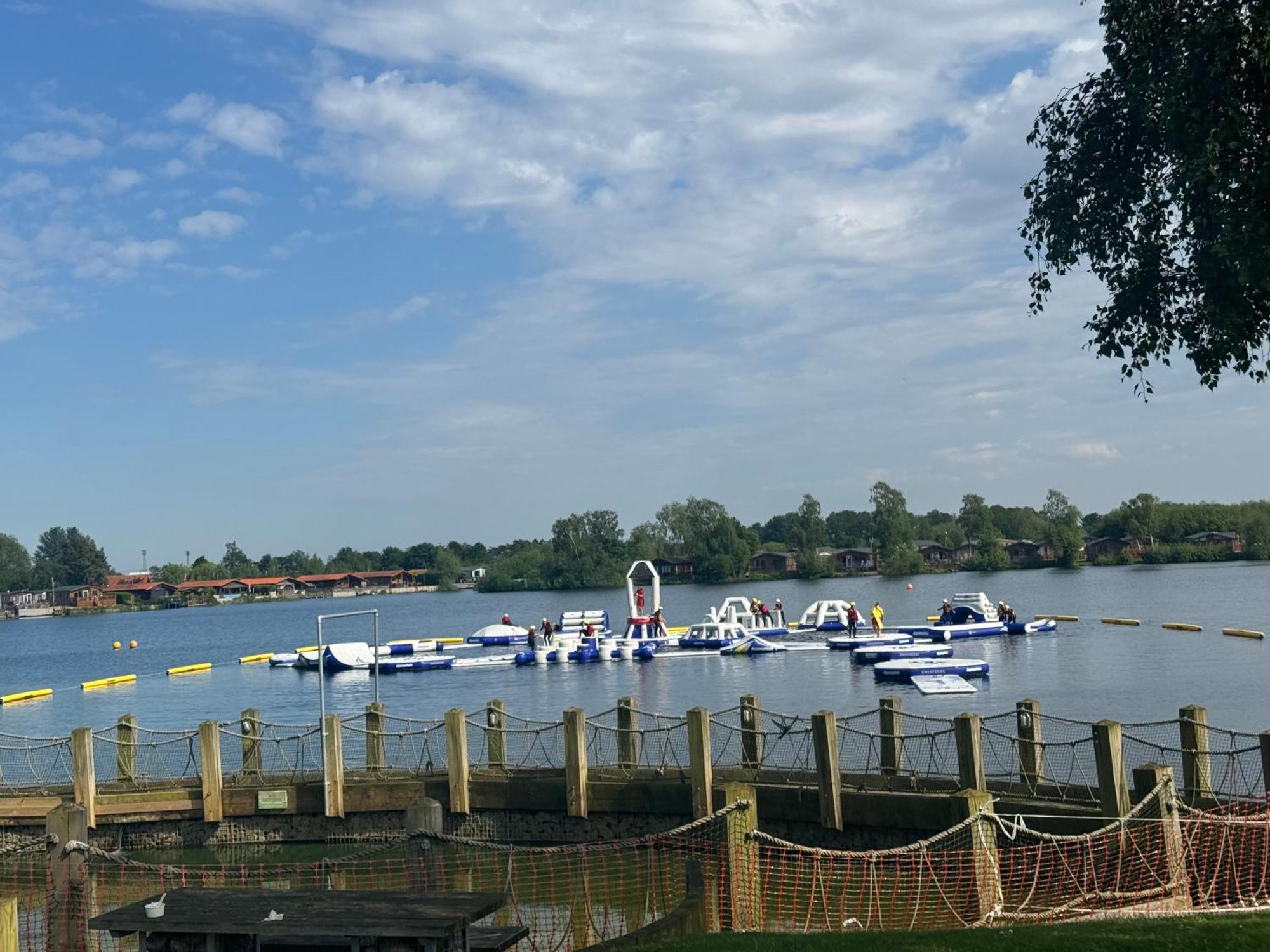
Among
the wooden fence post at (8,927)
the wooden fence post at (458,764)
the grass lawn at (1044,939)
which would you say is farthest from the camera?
the wooden fence post at (458,764)

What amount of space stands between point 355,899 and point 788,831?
11693mm

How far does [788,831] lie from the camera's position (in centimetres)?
2072

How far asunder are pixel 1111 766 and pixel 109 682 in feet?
234

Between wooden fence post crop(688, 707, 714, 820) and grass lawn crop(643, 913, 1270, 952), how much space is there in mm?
9086

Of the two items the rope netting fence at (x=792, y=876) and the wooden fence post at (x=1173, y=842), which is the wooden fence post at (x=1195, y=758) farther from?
the wooden fence post at (x=1173, y=842)

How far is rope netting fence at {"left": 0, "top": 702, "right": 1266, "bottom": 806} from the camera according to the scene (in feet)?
63.4

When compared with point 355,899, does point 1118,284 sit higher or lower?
higher

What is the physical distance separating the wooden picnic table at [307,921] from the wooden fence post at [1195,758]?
11386 mm

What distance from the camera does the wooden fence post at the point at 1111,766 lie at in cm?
1702

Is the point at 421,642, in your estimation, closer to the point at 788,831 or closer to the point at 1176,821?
the point at 788,831

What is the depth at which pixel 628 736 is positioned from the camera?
23.7 m

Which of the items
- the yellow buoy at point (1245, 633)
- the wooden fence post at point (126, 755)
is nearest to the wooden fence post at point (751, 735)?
the wooden fence post at point (126, 755)

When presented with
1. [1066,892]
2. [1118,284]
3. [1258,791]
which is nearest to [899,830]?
[1066,892]

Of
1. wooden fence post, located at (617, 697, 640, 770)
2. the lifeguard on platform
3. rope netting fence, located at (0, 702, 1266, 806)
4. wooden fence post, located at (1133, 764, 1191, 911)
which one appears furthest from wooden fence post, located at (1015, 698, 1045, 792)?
the lifeguard on platform
